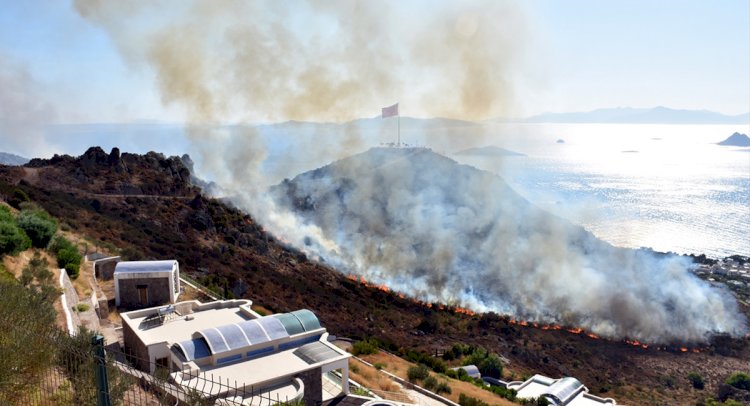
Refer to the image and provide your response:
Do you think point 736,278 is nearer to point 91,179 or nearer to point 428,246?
point 428,246

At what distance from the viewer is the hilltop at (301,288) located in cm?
4169

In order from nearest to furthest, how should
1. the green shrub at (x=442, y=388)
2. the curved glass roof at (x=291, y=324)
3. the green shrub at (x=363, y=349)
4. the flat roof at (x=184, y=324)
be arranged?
the flat roof at (x=184, y=324), the curved glass roof at (x=291, y=324), the green shrub at (x=442, y=388), the green shrub at (x=363, y=349)

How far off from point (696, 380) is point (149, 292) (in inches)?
1674

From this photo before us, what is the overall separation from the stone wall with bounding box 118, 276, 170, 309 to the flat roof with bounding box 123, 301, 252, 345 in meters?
3.40

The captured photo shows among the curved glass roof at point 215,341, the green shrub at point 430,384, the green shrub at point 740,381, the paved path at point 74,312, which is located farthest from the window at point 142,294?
the green shrub at point 740,381

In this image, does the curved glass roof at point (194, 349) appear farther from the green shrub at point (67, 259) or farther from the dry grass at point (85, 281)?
the green shrub at point (67, 259)

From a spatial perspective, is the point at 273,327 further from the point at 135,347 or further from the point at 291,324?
the point at 135,347

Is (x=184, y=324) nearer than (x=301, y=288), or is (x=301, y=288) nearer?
(x=184, y=324)

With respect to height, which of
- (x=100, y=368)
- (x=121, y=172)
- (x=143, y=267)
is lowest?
(x=143, y=267)

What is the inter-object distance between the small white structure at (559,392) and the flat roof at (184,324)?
1792cm

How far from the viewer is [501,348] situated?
4438cm

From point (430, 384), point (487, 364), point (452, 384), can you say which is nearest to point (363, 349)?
point (452, 384)

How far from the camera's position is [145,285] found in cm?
2423

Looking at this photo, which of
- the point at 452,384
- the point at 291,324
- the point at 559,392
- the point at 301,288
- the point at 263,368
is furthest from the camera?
the point at 301,288
